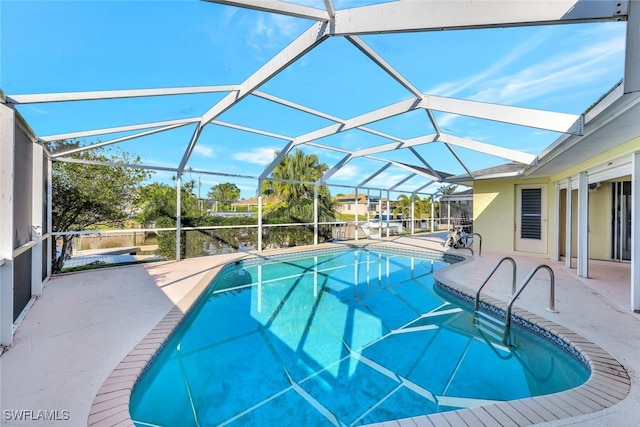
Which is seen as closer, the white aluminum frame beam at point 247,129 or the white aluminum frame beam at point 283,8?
the white aluminum frame beam at point 283,8

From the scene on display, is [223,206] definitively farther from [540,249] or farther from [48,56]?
[540,249]

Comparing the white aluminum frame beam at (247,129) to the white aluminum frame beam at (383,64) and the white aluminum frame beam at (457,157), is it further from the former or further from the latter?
the white aluminum frame beam at (457,157)

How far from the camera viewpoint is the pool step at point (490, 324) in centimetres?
404

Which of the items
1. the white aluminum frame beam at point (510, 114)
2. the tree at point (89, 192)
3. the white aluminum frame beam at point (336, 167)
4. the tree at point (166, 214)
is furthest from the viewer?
the white aluminum frame beam at point (336, 167)

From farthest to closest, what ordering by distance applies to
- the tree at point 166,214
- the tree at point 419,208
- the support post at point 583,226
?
the tree at point 419,208
the tree at point 166,214
the support post at point 583,226

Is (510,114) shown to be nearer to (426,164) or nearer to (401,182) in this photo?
(426,164)

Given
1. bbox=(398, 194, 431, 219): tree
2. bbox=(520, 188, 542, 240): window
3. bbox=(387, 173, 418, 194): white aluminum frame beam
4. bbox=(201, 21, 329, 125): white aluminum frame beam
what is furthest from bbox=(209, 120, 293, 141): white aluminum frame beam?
bbox=(398, 194, 431, 219): tree

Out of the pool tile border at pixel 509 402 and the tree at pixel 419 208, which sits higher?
the tree at pixel 419 208

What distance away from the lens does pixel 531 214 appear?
9.16 metres

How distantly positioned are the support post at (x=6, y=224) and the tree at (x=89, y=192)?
3817 mm

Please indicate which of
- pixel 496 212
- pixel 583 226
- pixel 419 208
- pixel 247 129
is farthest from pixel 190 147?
pixel 419 208

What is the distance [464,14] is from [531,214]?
29.2ft

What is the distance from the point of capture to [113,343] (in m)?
3.06

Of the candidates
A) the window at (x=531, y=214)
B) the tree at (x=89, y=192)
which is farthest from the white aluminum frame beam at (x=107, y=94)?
the window at (x=531, y=214)
